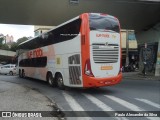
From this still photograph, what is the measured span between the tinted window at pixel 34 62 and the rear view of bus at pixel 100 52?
620 centimetres

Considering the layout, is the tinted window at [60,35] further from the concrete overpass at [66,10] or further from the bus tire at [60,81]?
the concrete overpass at [66,10]

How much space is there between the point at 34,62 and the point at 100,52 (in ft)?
31.9

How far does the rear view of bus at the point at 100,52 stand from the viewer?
14828 mm

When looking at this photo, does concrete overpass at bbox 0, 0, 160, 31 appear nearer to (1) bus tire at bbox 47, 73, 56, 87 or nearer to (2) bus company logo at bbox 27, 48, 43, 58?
(2) bus company logo at bbox 27, 48, 43, 58

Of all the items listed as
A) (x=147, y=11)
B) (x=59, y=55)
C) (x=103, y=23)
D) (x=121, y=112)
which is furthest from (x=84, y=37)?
(x=147, y=11)

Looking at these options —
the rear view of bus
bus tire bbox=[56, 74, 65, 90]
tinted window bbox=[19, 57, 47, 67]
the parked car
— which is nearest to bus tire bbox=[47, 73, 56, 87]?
bus tire bbox=[56, 74, 65, 90]

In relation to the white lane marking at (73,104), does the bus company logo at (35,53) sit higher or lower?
higher

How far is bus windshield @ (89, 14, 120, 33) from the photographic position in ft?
49.7

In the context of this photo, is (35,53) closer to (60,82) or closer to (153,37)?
(60,82)

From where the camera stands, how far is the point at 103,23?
1541 centimetres

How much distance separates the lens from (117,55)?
1572 centimetres

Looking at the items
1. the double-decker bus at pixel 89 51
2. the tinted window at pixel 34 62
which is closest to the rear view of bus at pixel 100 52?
the double-decker bus at pixel 89 51

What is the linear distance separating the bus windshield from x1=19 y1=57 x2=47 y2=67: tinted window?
624cm

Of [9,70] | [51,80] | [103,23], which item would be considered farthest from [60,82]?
[9,70]
